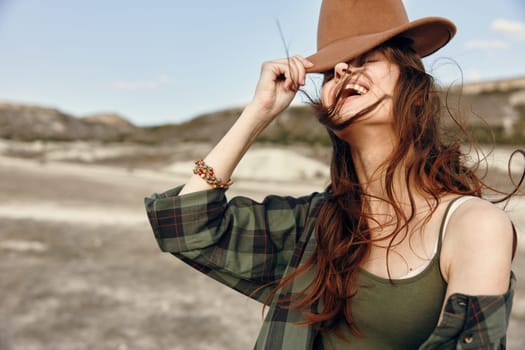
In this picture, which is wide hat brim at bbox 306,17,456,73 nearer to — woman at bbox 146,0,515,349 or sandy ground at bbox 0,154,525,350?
woman at bbox 146,0,515,349

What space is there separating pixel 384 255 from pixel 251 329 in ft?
12.5

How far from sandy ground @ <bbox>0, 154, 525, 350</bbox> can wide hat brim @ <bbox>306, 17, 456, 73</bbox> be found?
2074mm

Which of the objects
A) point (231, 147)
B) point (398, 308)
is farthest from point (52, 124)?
point (398, 308)

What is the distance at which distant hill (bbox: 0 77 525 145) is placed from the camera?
103 feet

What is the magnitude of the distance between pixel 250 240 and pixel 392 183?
502mm

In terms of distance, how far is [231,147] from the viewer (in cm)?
162

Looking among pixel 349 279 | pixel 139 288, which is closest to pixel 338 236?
pixel 349 279

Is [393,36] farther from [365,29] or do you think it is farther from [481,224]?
[481,224]

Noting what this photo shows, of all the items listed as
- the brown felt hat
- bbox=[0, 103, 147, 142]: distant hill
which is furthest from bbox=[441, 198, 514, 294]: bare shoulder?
bbox=[0, 103, 147, 142]: distant hill

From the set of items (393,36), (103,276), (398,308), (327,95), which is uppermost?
(393,36)

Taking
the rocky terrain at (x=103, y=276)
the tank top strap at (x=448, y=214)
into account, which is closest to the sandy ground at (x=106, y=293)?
the rocky terrain at (x=103, y=276)

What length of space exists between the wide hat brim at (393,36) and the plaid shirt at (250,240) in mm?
465

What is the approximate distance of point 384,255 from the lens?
1351mm

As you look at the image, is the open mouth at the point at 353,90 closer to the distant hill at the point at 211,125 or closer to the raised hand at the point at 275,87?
the raised hand at the point at 275,87
